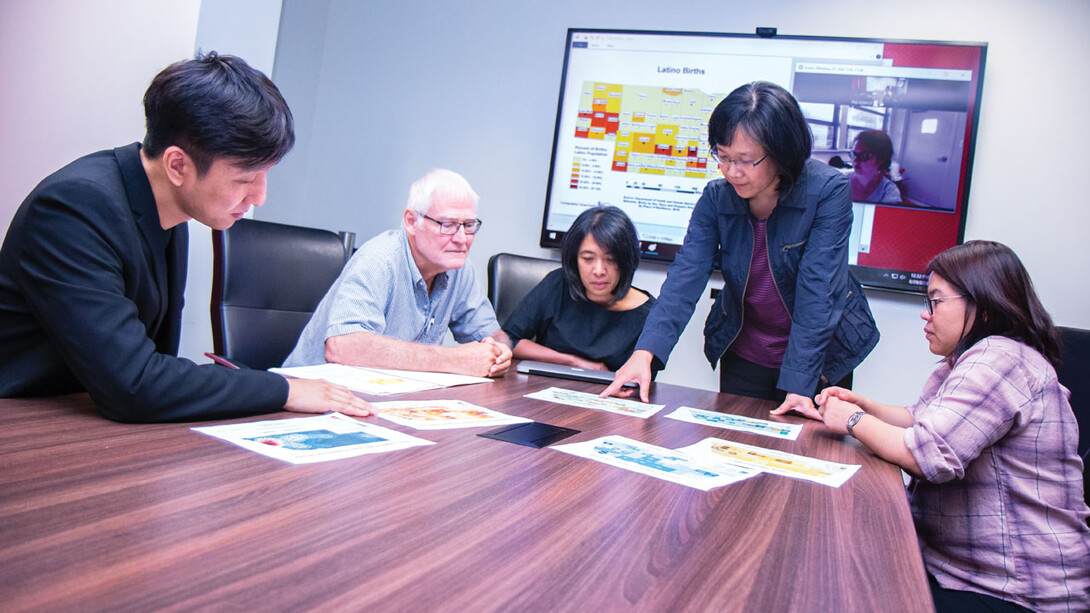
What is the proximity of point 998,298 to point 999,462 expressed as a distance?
1.04 feet

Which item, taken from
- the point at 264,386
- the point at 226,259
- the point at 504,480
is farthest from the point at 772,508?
the point at 226,259

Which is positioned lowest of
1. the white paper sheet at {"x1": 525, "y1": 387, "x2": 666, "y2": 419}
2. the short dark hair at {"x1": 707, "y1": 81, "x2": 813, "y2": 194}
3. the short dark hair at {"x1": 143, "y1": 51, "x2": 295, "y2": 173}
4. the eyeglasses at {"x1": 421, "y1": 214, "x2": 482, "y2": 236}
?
the white paper sheet at {"x1": 525, "y1": 387, "x2": 666, "y2": 419}

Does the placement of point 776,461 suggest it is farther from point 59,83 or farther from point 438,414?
point 59,83

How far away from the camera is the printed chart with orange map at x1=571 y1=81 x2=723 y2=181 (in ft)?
10.1

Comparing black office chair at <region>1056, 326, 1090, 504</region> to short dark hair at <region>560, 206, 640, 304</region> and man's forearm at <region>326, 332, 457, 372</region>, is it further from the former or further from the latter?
man's forearm at <region>326, 332, 457, 372</region>

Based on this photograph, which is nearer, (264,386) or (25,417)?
(25,417)

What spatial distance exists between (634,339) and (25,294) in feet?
5.76

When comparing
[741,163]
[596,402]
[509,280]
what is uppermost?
[741,163]

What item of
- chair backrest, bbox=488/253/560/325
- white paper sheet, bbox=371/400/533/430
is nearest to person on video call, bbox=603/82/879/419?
white paper sheet, bbox=371/400/533/430

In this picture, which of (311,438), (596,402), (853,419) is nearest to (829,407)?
(853,419)

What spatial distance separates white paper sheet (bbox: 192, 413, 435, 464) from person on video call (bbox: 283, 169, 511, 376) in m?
0.65

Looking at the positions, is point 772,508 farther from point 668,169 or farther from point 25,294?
point 668,169

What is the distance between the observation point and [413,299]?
77.9 inches

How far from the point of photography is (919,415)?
1.24 metres
